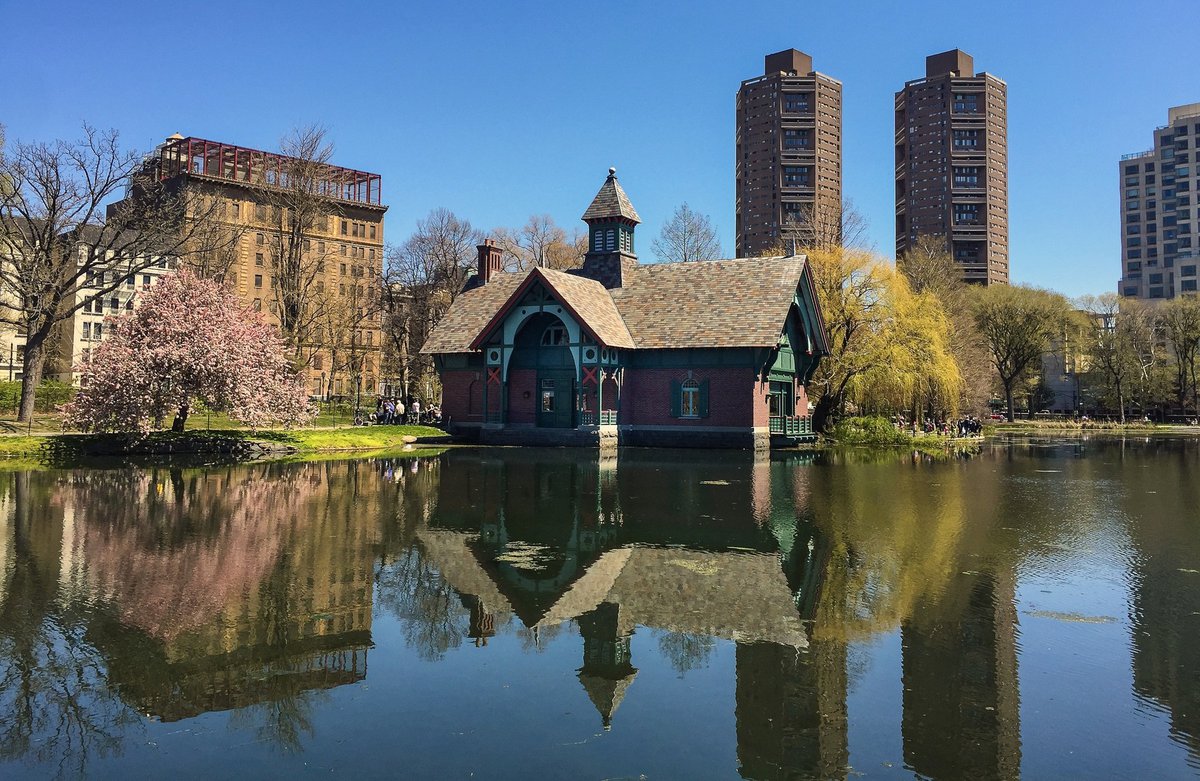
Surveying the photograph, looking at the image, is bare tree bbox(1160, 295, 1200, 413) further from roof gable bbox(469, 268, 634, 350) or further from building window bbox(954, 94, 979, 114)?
roof gable bbox(469, 268, 634, 350)

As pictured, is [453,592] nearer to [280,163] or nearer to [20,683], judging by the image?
[20,683]

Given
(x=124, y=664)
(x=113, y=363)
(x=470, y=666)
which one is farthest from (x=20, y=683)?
(x=113, y=363)

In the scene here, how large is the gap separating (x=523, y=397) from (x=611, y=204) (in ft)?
37.0

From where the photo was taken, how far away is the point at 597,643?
7.43m

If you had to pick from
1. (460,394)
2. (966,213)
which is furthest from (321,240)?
(966,213)

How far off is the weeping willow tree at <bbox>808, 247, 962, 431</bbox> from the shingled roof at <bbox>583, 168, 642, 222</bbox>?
32.5 feet

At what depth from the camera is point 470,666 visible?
687 cm

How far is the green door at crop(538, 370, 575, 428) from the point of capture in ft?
126

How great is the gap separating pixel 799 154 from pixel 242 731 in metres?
120

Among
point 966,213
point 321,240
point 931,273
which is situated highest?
point 966,213

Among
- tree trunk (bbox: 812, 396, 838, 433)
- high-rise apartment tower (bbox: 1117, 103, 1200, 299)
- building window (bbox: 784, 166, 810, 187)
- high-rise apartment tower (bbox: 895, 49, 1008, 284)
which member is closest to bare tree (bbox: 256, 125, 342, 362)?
tree trunk (bbox: 812, 396, 838, 433)

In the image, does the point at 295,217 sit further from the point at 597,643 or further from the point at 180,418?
the point at 597,643

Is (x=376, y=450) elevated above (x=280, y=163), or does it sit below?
below

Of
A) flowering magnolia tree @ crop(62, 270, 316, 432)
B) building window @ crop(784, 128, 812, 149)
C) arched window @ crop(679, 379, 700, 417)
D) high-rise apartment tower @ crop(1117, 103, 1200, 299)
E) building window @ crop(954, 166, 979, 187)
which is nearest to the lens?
flowering magnolia tree @ crop(62, 270, 316, 432)
